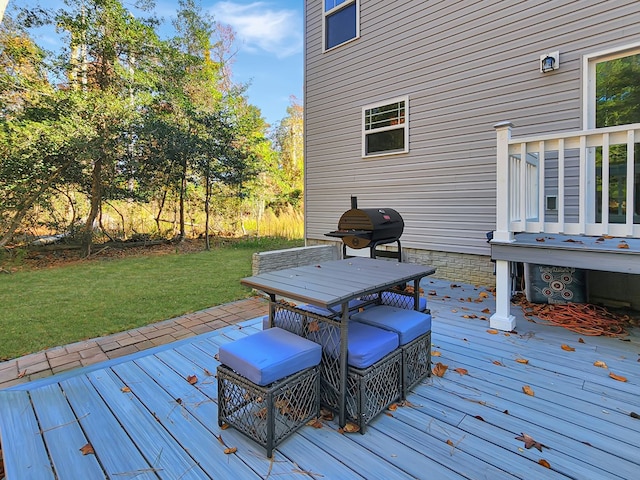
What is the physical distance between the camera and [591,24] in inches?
161

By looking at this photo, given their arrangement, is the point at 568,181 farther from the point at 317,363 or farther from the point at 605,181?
the point at 317,363

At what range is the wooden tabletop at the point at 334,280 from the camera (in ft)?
6.06

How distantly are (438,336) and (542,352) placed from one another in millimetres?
817

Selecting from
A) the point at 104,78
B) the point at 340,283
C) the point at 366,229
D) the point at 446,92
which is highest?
the point at 104,78

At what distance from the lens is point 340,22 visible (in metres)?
7.00

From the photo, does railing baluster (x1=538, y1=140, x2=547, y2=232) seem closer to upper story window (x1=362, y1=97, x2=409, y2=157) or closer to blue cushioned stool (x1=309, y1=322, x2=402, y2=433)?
blue cushioned stool (x1=309, y1=322, x2=402, y2=433)

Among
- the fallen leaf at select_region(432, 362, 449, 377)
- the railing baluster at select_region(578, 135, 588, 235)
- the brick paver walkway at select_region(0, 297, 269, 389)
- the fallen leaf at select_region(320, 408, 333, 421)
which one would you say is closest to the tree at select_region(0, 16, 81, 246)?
the brick paver walkway at select_region(0, 297, 269, 389)

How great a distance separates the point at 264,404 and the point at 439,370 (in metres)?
1.37

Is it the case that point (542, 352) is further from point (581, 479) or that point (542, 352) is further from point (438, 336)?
point (581, 479)

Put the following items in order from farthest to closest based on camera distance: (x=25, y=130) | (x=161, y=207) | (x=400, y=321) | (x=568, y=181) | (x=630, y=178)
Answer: (x=161, y=207) → (x=25, y=130) → (x=568, y=181) → (x=630, y=178) → (x=400, y=321)

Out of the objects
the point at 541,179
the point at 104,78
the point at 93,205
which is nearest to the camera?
the point at 541,179

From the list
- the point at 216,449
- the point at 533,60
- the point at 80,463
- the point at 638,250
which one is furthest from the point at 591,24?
the point at 80,463

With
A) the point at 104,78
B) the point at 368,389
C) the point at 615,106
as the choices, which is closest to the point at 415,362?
the point at 368,389

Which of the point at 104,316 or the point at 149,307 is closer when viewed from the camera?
the point at 104,316
